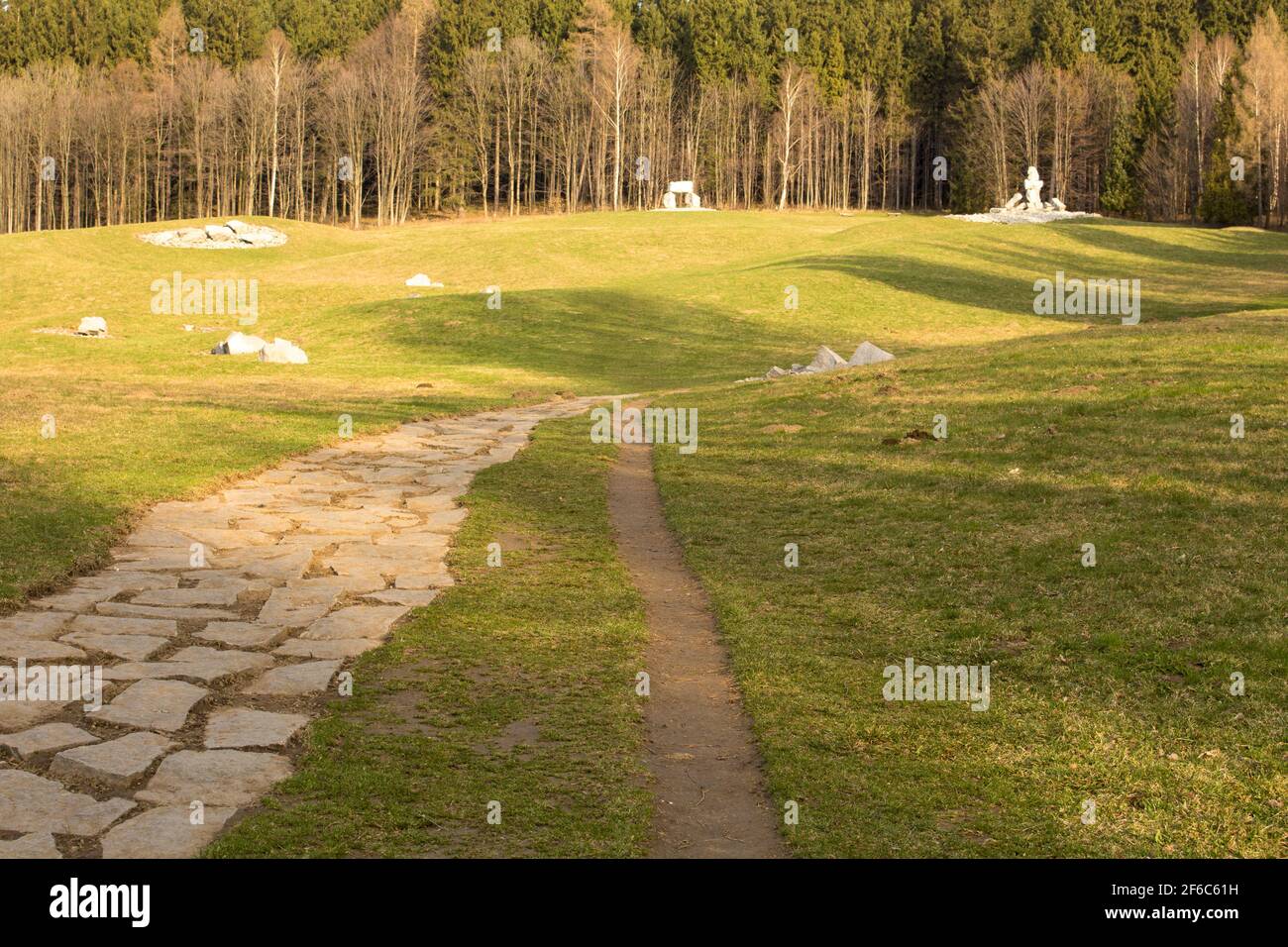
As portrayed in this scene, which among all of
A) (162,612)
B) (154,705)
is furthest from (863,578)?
(154,705)

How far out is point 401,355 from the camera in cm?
3322

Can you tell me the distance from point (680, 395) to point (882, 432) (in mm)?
8523

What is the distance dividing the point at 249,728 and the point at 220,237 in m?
65.0

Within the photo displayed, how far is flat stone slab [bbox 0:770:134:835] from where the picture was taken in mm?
5336

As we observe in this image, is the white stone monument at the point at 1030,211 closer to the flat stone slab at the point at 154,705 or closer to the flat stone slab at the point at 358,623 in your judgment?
the flat stone slab at the point at 358,623

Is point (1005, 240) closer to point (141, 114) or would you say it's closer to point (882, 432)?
point (882, 432)

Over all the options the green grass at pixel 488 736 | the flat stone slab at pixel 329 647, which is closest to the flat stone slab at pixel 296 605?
the flat stone slab at pixel 329 647

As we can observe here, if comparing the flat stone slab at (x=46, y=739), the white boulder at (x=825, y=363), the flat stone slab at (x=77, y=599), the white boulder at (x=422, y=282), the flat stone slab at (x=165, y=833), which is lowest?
the flat stone slab at (x=165, y=833)

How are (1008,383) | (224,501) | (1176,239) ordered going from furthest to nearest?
(1176,239) < (1008,383) < (224,501)

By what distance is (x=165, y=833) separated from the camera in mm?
5332

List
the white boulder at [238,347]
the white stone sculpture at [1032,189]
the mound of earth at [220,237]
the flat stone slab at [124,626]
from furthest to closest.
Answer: the white stone sculpture at [1032,189] < the mound of earth at [220,237] < the white boulder at [238,347] < the flat stone slab at [124,626]

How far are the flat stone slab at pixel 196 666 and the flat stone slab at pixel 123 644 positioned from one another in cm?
16

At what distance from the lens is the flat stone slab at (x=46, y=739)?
6.21m

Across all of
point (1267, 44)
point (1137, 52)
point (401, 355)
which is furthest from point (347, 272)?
point (1137, 52)
